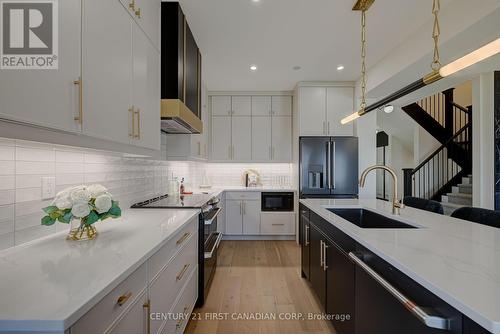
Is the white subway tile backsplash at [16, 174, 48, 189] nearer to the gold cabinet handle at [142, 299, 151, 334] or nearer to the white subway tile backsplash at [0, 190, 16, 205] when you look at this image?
the white subway tile backsplash at [0, 190, 16, 205]

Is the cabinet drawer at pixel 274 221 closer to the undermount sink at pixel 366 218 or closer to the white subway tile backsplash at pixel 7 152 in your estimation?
the undermount sink at pixel 366 218

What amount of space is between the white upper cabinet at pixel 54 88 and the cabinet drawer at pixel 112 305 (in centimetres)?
65

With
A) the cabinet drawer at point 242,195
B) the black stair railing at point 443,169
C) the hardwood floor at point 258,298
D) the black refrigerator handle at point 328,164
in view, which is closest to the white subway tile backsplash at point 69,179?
the hardwood floor at point 258,298

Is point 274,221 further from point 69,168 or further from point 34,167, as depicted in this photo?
point 34,167

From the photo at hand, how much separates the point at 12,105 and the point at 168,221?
1.10m

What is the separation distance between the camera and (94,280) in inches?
31.4

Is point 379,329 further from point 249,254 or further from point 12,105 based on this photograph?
point 249,254

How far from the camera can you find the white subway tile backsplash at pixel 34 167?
116 cm

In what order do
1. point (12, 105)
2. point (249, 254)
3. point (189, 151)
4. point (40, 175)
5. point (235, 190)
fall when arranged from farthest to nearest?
point (235, 190) → point (249, 254) → point (189, 151) → point (40, 175) → point (12, 105)

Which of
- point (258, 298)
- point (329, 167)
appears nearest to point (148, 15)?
point (258, 298)

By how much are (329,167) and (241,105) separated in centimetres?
194

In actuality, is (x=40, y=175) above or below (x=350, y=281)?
above

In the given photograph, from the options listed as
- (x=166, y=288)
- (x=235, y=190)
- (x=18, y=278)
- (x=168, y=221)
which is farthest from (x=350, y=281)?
(x=235, y=190)

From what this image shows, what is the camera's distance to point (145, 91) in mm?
1728
